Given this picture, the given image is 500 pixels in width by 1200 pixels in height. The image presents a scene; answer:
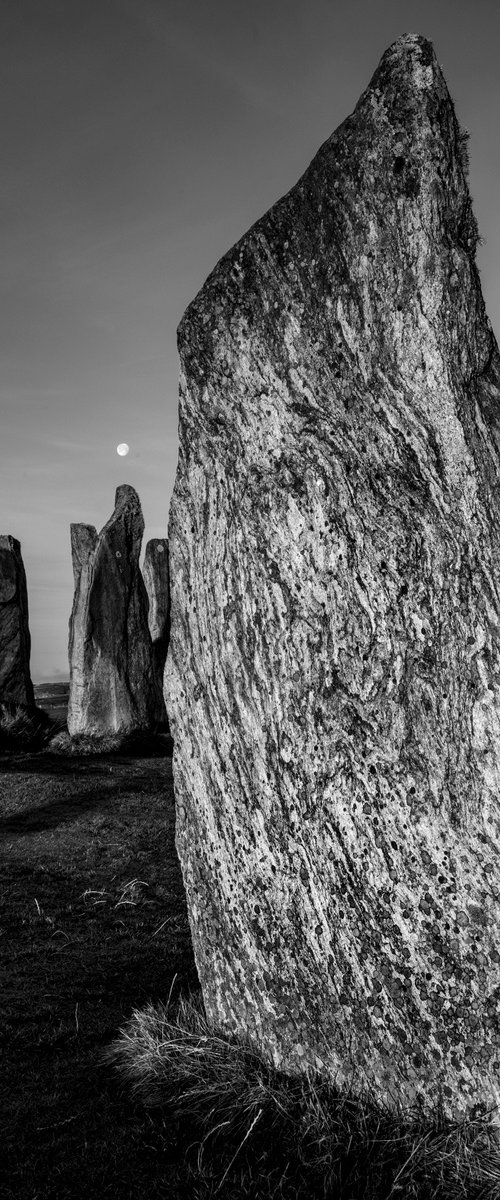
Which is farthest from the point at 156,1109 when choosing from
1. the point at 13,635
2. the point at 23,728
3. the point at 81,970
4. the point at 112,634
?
the point at 13,635

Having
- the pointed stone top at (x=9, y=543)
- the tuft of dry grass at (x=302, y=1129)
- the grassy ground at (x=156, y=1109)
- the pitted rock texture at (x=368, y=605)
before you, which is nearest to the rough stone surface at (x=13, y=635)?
the pointed stone top at (x=9, y=543)

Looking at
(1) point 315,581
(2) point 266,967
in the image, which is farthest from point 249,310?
(2) point 266,967

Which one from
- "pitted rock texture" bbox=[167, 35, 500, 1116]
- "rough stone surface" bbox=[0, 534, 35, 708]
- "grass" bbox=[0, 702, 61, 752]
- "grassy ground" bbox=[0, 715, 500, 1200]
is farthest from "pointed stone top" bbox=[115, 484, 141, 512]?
"pitted rock texture" bbox=[167, 35, 500, 1116]

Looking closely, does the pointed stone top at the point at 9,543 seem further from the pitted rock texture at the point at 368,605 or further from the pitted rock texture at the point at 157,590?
the pitted rock texture at the point at 368,605

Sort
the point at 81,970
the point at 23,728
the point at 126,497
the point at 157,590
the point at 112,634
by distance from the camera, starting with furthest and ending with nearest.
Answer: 1. the point at 157,590
2. the point at 126,497
3. the point at 112,634
4. the point at 23,728
5. the point at 81,970

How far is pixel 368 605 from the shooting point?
130 inches

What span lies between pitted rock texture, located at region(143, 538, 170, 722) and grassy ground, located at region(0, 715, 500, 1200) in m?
14.8

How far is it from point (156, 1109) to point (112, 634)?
1499cm

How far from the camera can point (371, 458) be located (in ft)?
11.1

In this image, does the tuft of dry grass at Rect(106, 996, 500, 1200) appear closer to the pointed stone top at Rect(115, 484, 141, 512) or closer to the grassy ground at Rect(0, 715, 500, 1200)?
the grassy ground at Rect(0, 715, 500, 1200)

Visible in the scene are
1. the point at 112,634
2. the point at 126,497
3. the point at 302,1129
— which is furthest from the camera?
the point at 126,497

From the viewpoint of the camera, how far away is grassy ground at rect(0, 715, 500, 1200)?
2826 millimetres

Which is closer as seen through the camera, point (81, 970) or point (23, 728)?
point (81, 970)

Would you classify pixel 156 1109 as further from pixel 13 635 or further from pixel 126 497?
pixel 126 497
